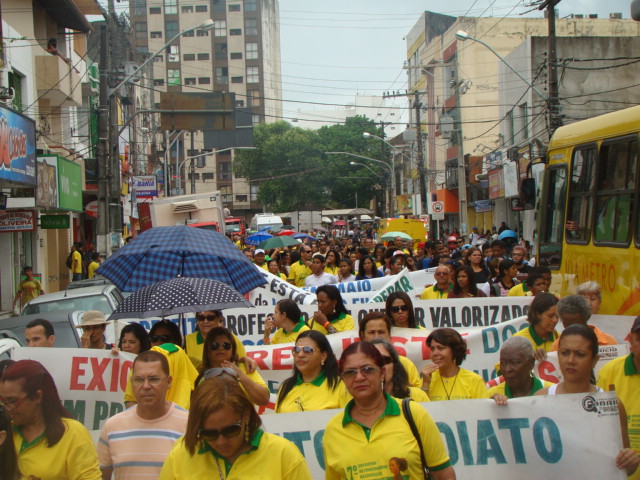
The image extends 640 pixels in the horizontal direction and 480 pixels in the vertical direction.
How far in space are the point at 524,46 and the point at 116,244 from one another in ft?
62.4

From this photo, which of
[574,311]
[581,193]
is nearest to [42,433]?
[574,311]

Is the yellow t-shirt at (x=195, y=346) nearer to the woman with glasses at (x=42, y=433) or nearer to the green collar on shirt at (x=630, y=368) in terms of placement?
the woman with glasses at (x=42, y=433)

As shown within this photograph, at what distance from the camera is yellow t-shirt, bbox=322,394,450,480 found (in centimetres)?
395

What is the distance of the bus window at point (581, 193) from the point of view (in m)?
10.2

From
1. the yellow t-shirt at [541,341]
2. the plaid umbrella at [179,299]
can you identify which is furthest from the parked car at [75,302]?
the yellow t-shirt at [541,341]

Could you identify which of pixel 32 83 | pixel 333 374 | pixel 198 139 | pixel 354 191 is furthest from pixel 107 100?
pixel 198 139

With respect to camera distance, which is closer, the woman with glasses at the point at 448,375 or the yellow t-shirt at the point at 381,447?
the yellow t-shirt at the point at 381,447

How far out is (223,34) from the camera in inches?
3994

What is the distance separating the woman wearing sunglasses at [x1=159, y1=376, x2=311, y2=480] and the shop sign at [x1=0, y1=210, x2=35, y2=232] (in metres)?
20.1

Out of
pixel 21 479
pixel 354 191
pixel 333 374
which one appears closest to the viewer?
pixel 21 479

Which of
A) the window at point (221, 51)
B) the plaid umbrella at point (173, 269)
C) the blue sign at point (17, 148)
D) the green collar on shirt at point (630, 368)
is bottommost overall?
the green collar on shirt at point (630, 368)

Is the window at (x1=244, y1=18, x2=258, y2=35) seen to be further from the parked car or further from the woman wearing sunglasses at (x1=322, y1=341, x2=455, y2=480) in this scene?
the woman wearing sunglasses at (x1=322, y1=341, x2=455, y2=480)

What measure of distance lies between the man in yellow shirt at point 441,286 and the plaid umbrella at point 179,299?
4.01m

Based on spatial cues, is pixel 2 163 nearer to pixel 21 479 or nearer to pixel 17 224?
pixel 17 224
